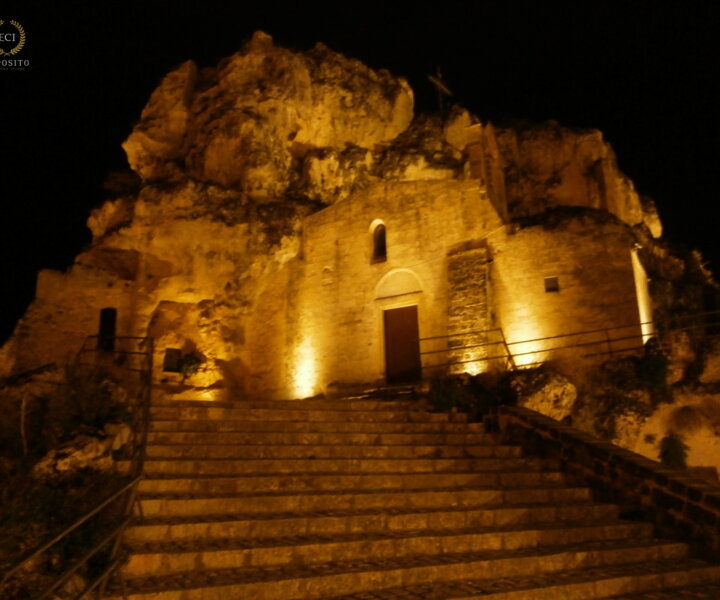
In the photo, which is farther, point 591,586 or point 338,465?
point 338,465

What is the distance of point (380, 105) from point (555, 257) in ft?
31.2

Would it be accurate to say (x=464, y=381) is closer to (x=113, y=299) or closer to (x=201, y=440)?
(x=201, y=440)

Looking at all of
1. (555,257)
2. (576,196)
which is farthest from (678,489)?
(576,196)

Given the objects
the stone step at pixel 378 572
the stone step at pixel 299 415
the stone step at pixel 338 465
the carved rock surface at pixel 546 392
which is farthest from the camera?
the carved rock surface at pixel 546 392

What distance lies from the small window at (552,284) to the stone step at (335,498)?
24.3ft

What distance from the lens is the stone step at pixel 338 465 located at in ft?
23.1

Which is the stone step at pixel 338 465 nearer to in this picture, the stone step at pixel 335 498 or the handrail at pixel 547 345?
the stone step at pixel 335 498

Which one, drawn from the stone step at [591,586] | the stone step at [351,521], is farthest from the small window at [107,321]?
the stone step at [591,586]

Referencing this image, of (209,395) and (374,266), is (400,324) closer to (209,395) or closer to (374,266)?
(374,266)

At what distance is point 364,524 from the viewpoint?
6.28 meters

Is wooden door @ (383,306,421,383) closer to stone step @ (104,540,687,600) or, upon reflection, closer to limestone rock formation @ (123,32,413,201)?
limestone rock formation @ (123,32,413,201)

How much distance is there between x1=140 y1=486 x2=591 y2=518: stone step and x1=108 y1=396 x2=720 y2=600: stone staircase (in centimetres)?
1

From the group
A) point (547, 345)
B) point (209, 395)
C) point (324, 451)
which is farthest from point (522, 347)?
point (209, 395)

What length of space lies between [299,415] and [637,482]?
195 inches
